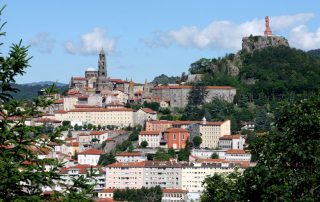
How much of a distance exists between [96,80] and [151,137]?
25489 millimetres

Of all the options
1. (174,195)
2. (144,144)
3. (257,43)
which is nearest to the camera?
(174,195)

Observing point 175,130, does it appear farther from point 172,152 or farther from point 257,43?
point 257,43

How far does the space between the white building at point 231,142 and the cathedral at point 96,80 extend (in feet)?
81.3

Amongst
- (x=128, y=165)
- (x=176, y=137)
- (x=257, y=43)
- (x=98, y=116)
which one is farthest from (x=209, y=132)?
(x=257, y=43)

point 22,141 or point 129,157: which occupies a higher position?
point 22,141

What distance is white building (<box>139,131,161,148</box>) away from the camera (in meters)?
77.6

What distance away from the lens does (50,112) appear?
90375 millimetres

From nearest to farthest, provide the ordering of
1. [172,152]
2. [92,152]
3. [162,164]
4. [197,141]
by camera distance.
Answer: [162,164], [172,152], [92,152], [197,141]

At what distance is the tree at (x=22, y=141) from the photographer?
29.0 feet

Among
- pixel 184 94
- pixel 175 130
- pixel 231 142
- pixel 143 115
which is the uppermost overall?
pixel 184 94

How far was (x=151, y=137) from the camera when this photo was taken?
77938mm

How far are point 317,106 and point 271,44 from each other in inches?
3688

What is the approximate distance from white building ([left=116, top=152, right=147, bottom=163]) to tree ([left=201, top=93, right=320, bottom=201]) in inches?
2256

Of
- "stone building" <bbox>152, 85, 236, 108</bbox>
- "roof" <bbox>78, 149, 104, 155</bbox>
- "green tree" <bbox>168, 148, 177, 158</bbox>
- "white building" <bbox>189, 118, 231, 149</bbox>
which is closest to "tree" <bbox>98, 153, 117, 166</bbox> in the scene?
"roof" <bbox>78, 149, 104, 155</bbox>
